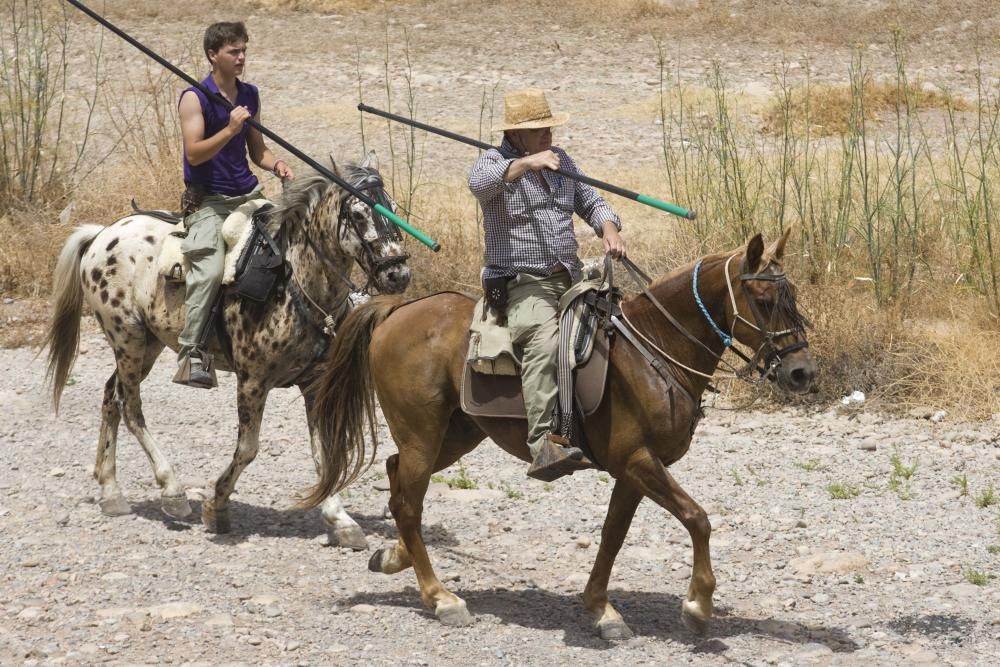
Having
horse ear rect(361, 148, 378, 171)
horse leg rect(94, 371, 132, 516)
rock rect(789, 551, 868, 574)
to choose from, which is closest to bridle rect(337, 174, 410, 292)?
horse ear rect(361, 148, 378, 171)

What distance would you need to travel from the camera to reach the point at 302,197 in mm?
7391

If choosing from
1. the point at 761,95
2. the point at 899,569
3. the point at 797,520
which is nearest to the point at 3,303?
the point at 797,520

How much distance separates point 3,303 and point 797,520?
791 centimetres

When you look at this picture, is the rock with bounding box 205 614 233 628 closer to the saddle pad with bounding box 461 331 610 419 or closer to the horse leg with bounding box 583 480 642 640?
the saddle pad with bounding box 461 331 610 419

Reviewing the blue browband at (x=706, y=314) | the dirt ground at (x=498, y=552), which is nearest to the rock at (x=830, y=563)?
the dirt ground at (x=498, y=552)

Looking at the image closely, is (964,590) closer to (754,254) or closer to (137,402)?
(754,254)

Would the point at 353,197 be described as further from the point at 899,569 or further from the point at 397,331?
the point at 899,569

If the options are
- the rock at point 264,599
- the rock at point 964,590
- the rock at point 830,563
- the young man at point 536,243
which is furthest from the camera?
the rock at point 830,563

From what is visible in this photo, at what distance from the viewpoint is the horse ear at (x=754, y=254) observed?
559 centimetres

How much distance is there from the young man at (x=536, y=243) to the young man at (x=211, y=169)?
1.82 m

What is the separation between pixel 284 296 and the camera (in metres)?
7.40

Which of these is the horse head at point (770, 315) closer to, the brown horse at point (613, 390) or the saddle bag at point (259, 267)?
the brown horse at point (613, 390)

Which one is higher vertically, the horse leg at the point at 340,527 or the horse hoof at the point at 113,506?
the horse leg at the point at 340,527

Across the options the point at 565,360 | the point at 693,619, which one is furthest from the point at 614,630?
the point at 565,360
